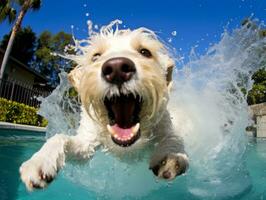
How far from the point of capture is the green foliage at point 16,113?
58.4 feet

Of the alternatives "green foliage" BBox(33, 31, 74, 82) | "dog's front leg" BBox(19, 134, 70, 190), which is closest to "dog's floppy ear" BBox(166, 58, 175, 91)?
"dog's front leg" BBox(19, 134, 70, 190)

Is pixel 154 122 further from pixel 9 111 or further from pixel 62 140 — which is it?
pixel 9 111

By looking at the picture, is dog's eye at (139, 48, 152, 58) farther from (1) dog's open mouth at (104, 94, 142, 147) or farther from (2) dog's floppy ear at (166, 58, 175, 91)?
(1) dog's open mouth at (104, 94, 142, 147)

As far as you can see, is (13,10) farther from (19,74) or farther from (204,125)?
(204,125)

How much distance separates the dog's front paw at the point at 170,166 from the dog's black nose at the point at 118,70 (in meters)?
0.72

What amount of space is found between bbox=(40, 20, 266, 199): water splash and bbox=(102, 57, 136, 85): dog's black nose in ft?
6.74

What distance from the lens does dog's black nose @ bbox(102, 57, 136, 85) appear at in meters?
3.16

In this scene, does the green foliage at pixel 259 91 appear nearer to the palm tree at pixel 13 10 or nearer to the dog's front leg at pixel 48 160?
the palm tree at pixel 13 10

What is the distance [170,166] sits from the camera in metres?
3.28

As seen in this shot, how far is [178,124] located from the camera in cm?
548

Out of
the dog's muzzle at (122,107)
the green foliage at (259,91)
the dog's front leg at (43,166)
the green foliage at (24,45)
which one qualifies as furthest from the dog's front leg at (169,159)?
the green foliage at (24,45)

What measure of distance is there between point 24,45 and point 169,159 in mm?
46274

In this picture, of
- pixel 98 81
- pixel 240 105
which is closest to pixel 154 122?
pixel 98 81

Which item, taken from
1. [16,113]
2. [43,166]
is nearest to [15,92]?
[16,113]
